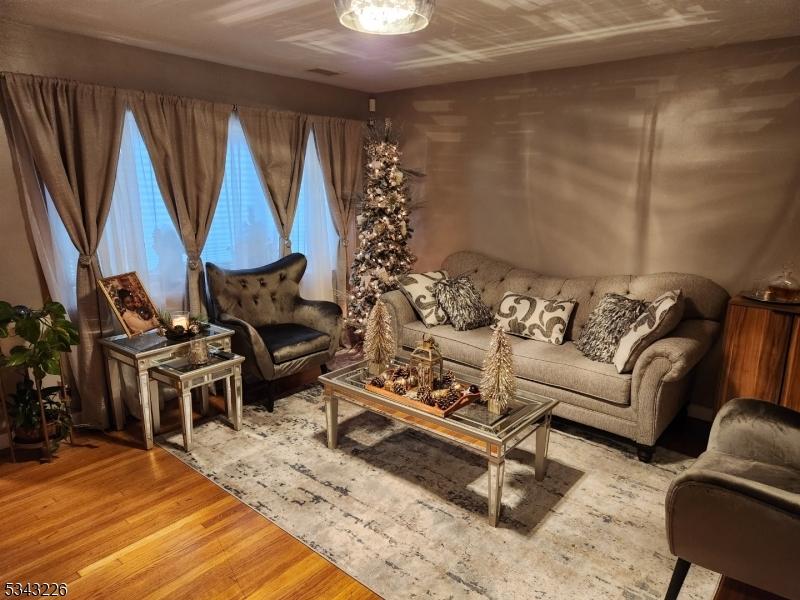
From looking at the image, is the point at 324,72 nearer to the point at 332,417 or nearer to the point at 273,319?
the point at 273,319

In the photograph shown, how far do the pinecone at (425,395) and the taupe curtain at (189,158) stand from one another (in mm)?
2135

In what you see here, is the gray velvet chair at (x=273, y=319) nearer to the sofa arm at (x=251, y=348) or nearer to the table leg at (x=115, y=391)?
the sofa arm at (x=251, y=348)

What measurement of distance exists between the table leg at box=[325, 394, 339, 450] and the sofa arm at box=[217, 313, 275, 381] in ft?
2.49

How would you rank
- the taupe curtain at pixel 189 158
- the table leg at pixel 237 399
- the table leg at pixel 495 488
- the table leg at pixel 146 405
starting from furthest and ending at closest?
the taupe curtain at pixel 189 158 < the table leg at pixel 237 399 < the table leg at pixel 146 405 < the table leg at pixel 495 488

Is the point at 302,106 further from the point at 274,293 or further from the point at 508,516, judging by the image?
the point at 508,516

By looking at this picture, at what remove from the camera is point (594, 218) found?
13.3 feet

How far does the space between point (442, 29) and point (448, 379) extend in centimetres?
205

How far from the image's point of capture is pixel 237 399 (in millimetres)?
3430

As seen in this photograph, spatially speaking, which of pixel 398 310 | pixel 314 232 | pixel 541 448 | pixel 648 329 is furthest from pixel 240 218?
pixel 648 329

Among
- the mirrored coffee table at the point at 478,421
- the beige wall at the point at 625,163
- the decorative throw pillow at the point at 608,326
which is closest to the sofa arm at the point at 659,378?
the decorative throw pillow at the point at 608,326

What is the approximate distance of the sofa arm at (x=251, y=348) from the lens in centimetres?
364

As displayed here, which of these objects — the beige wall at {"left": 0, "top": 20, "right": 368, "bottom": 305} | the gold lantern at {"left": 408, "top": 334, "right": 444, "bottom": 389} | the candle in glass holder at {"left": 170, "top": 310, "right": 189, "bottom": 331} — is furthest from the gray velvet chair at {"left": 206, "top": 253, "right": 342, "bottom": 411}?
the gold lantern at {"left": 408, "top": 334, "right": 444, "bottom": 389}

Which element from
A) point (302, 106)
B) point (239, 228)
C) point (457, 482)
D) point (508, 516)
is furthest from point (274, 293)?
point (508, 516)

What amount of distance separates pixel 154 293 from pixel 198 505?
6.02 ft
